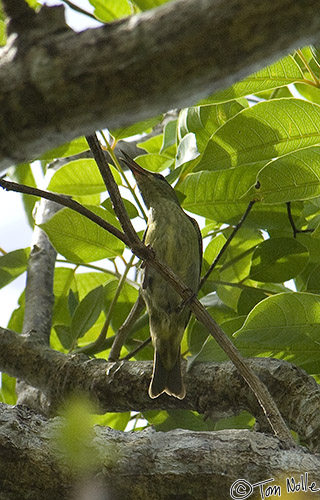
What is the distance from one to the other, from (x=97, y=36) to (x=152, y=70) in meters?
0.07

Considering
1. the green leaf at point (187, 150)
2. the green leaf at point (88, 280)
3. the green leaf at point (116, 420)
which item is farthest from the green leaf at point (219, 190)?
the green leaf at point (116, 420)

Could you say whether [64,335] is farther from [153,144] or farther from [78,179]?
[153,144]

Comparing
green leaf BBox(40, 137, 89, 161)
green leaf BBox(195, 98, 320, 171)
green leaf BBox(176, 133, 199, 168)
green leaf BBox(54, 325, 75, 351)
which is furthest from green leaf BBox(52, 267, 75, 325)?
green leaf BBox(195, 98, 320, 171)

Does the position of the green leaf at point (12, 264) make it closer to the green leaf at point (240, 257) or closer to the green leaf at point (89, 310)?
the green leaf at point (89, 310)

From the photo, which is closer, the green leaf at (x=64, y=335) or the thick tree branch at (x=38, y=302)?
the thick tree branch at (x=38, y=302)

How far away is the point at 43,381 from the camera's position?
232cm

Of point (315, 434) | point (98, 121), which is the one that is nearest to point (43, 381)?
point (315, 434)

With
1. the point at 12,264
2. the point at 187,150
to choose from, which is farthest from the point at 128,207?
the point at 12,264

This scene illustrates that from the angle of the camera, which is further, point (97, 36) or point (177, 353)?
point (177, 353)

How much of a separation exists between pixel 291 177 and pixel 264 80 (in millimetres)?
297

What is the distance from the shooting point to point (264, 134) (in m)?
1.90

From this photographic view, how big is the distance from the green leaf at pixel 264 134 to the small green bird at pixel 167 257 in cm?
70

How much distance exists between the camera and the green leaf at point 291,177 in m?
1.84

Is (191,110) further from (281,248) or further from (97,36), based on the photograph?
(97,36)
